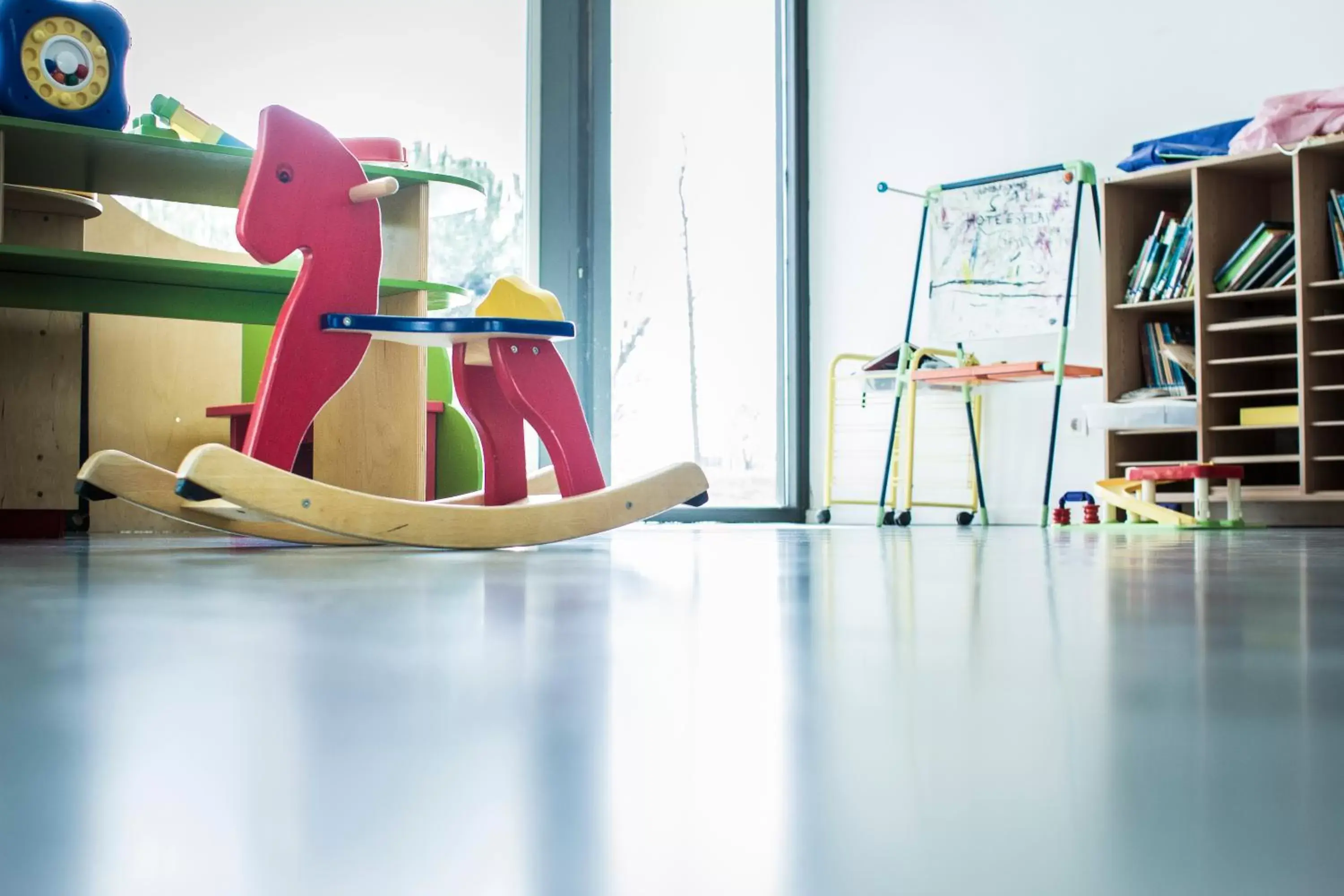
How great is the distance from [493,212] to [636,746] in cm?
383

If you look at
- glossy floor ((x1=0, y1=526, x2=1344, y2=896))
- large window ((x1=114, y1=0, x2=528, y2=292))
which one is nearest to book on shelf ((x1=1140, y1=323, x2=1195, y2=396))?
large window ((x1=114, y1=0, x2=528, y2=292))

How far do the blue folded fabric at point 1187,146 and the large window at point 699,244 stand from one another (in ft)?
4.86

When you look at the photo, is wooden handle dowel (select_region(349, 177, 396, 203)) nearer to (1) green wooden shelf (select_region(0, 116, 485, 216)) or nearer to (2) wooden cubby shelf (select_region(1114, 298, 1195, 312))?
(1) green wooden shelf (select_region(0, 116, 485, 216))

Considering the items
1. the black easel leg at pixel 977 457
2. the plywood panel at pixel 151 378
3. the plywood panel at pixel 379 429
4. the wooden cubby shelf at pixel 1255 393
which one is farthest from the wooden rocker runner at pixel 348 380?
the black easel leg at pixel 977 457

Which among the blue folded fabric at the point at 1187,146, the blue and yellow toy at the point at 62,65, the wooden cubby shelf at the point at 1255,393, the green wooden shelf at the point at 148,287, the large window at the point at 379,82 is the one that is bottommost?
the wooden cubby shelf at the point at 1255,393

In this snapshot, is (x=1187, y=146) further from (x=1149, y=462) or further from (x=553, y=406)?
(x=553, y=406)

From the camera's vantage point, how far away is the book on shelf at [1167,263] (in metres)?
3.62

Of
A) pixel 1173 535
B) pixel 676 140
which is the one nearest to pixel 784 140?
pixel 676 140

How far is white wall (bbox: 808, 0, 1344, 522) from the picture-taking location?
12.3 ft

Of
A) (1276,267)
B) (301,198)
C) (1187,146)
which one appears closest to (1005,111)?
(1187,146)

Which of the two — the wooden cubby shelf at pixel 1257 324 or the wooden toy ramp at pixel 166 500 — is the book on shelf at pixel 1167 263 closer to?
the wooden cubby shelf at pixel 1257 324

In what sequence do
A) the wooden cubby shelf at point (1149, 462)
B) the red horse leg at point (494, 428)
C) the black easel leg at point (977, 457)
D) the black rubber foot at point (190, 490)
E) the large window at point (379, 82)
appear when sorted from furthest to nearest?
the black easel leg at point (977, 457)
the wooden cubby shelf at point (1149, 462)
the large window at point (379, 82)
the red horse leg at point (494, 428)
the black rubber foot at point (190, 490)

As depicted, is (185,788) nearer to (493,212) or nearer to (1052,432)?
(1052,432)

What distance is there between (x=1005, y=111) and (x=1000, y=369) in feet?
3.81
